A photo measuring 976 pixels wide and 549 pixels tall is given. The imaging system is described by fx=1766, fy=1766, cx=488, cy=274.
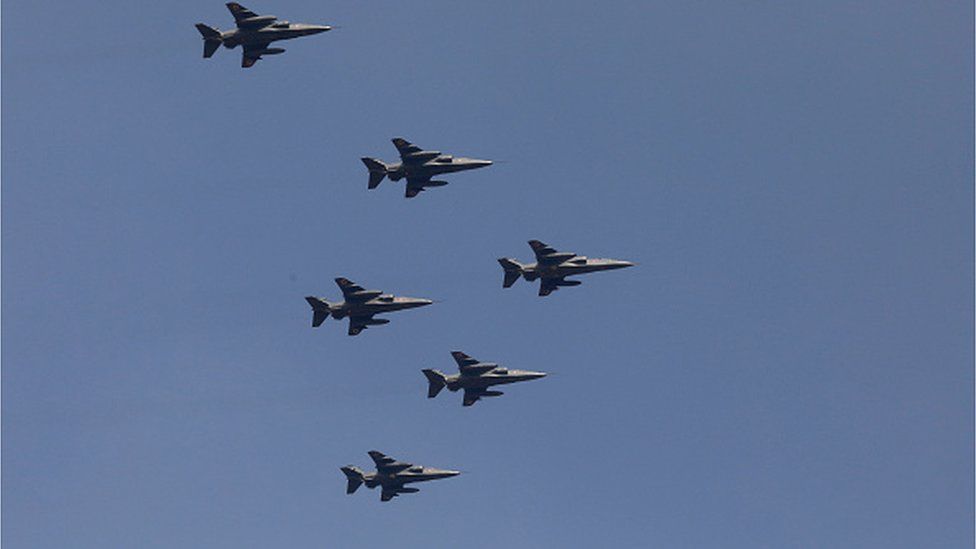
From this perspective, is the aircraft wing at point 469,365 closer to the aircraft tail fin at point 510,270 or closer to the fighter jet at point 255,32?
the aircraft tail fin at point 510,270

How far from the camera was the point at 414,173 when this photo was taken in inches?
6191

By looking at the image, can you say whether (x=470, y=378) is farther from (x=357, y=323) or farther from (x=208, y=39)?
(x=208, y=39)

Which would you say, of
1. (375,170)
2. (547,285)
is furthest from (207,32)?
(547,285)

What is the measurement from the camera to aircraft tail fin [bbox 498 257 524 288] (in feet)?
522

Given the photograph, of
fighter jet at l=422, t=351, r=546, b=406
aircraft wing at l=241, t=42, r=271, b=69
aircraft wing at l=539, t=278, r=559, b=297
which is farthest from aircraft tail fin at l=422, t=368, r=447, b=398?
aircraft wing at l=241, t=42, r=271, b=69

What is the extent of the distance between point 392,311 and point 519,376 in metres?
13.2

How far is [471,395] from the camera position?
161 meters

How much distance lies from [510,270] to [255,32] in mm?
31197

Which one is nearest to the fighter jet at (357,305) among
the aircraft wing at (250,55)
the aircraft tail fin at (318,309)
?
the aircraft tail fin at (318,309)

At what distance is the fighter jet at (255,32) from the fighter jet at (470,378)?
32.1 metres

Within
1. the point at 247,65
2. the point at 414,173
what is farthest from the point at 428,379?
the point at 247,65

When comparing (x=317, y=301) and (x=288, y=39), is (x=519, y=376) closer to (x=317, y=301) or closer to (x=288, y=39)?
(x=317, y=301)

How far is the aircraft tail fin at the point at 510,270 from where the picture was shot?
159250 mm

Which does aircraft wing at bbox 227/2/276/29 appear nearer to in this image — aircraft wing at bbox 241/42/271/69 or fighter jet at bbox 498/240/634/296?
aircraft wing at bbox 241/42/271/69
